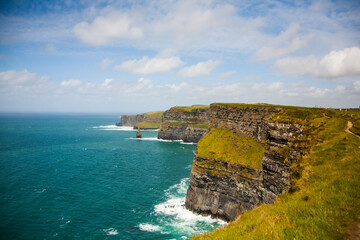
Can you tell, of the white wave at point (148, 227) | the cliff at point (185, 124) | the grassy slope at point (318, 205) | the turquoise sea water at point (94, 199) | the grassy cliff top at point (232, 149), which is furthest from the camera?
the cliff at point (185, 124)

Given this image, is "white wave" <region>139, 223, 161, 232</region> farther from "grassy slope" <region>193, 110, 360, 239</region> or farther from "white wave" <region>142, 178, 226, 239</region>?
"grassy slope" <region>193, 110, 360, 239</region>

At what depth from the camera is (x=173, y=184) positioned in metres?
58.5

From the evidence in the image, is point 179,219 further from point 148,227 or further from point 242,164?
point 242,164

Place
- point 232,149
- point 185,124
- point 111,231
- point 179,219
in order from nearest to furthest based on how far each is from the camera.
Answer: point 111,231 < point 179,219 < point 232,149 < point 185,124

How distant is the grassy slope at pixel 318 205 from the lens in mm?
10195

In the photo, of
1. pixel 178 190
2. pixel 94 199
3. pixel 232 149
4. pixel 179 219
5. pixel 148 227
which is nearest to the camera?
pixel 148 227

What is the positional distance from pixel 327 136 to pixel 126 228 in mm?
36827

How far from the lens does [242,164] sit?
130 ft

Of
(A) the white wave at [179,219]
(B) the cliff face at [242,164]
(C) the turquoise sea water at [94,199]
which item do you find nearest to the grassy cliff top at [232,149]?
(B) the cliff face at [242,164]

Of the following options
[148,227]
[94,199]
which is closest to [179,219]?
[148,227]

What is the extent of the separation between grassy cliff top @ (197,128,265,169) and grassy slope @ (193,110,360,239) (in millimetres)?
17367

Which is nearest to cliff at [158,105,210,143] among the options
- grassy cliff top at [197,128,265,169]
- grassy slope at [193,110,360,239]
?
grassy cliff top at [197,128,265,169]

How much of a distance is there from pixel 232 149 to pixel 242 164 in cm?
627

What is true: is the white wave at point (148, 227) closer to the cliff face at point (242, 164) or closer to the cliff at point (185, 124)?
the cliff face at point (242, 164)
